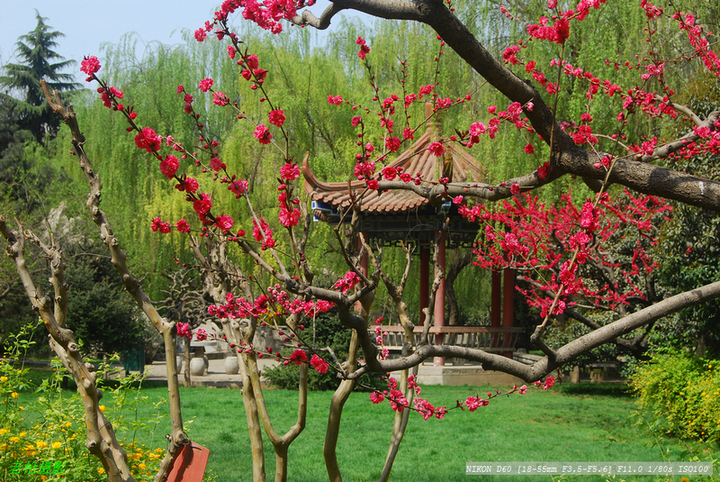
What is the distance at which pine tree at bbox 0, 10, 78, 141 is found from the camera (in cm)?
2780

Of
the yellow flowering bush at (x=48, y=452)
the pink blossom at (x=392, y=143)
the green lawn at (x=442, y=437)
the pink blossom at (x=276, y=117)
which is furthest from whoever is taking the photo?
the green lawn at (x=442, y=437)

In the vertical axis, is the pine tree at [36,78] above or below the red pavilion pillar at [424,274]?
above

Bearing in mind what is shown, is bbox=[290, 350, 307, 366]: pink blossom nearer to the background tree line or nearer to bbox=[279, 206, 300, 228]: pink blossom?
bbox=[279, 206, 300, 228]: pink blossom

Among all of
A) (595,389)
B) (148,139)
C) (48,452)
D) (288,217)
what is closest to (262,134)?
(288,217)

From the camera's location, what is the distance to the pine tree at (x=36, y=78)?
27797mm

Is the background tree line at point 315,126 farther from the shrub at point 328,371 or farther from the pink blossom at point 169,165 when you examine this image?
the pink blossom at point 169,165

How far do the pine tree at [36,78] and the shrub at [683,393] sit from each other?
88.6ft

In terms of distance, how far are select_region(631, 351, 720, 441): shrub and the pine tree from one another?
2702 centimetres

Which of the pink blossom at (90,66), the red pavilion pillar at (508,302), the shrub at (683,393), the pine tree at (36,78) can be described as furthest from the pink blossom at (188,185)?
the pine tree at (36,78)

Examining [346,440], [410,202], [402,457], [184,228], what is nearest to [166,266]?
[410,202]

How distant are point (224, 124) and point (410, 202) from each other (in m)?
6.78

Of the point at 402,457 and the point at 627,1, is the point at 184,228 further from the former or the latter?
the point at 627,1

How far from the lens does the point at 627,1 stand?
902 cm

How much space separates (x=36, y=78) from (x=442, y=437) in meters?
27.4
